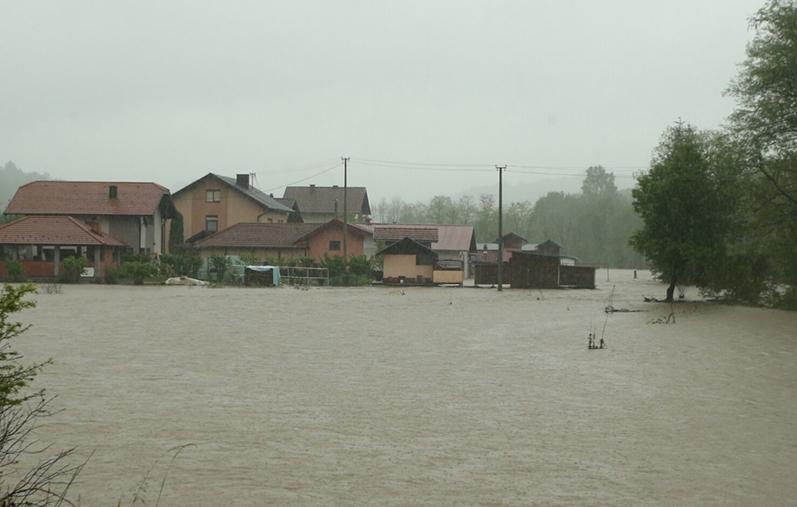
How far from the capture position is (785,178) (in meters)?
33.8

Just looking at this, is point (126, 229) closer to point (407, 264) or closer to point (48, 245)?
point (48, 245)

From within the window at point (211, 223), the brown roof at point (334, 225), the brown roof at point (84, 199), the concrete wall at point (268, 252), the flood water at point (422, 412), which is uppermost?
the brown roof at point (84, 199)

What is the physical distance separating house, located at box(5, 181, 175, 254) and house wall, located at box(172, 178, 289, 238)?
8195 millimetres

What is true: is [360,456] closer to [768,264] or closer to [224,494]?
[224,494]

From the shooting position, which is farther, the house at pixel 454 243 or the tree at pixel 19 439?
the house at pixel 454 243

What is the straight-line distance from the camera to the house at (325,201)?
3711 inches

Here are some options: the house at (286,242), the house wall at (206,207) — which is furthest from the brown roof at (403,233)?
the house wall at (206,207)

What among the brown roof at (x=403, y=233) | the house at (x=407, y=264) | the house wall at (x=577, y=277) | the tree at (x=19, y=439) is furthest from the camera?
the brown roof at (x=403, y=233)

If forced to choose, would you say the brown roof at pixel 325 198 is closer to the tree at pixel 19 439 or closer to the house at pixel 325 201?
the house at pixel 325 201

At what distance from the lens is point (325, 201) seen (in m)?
95.7

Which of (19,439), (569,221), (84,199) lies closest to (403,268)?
(84,199)

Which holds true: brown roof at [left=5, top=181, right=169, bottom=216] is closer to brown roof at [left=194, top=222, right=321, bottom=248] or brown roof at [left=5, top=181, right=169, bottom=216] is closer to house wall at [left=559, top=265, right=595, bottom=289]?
brown roof at [left=194, top=222, right=321, bottom=248]

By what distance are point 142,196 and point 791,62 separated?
45680 millimetres

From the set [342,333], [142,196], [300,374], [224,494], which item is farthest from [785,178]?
[142,196]
